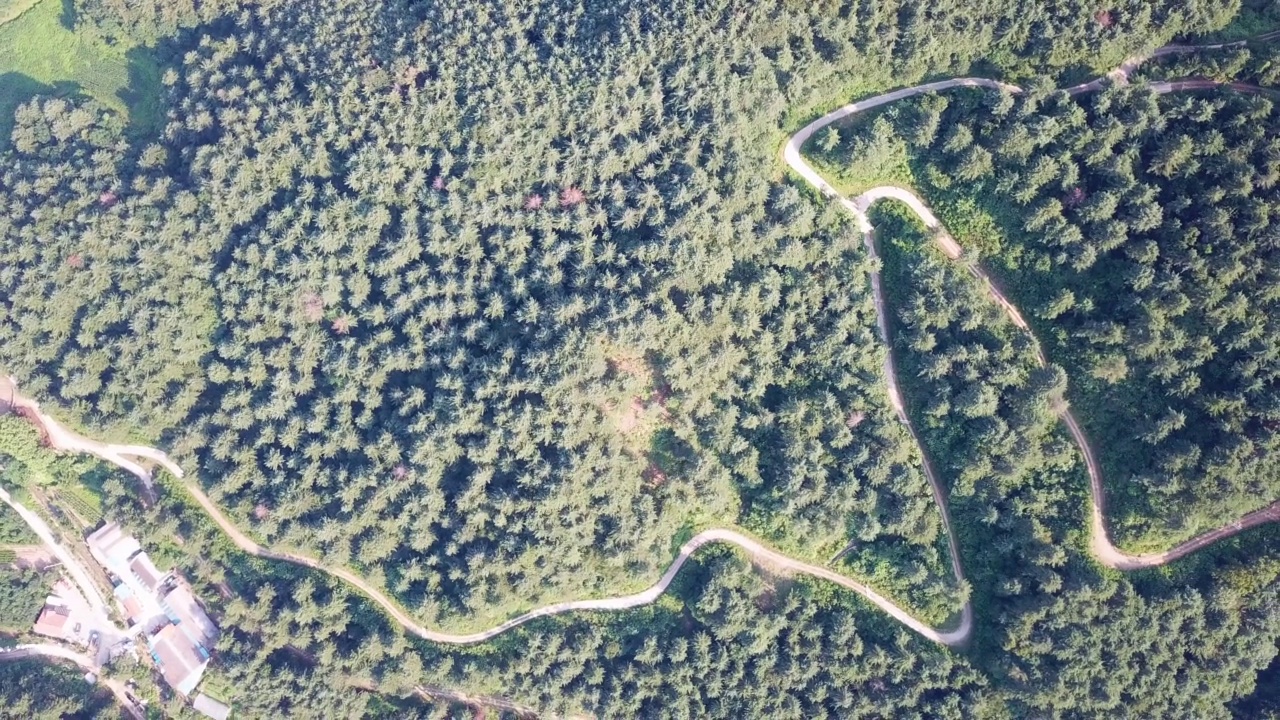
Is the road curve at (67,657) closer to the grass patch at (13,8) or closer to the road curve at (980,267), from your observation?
the grass patch at (13,8)

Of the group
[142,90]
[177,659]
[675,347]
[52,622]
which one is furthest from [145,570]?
[675,347]

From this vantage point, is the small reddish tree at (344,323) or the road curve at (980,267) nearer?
the road curve at (980,267)

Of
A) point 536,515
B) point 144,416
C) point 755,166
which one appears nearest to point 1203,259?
point 755,166

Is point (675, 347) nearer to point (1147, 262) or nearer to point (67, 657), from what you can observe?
point (1147, 262)

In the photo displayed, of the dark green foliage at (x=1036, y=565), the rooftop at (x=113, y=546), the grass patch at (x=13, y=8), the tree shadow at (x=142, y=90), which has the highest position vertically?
the grass patch at (x=13, y=8)

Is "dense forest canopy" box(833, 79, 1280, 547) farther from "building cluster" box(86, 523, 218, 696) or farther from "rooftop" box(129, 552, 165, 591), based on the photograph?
"rooftop" box(129, 552, 165, 591)

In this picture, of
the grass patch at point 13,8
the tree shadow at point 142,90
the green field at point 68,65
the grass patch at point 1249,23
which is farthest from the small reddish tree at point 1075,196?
the grass patch at point 13,8

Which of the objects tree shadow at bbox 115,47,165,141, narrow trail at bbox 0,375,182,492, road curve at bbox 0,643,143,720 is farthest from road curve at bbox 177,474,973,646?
tree shadow at bbox 115,47,165,141
